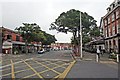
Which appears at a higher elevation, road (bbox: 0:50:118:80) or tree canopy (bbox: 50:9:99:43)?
tree canopy (bbox: 50:9:99:43)

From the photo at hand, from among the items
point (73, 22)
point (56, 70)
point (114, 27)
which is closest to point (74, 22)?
point (73, 22)

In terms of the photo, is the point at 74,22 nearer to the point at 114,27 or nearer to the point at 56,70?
the point at 114,27

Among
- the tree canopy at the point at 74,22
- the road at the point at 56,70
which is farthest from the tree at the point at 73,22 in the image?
the road at the point at 56,70

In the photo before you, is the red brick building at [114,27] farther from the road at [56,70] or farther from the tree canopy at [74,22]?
the road at [56,70]

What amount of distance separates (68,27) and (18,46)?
2959 centimetres

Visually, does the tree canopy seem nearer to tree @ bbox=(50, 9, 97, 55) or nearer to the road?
tree @ bbox=(50, 9, 97, 55)

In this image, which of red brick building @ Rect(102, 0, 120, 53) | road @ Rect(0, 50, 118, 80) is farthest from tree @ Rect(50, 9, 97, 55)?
road @ Rect(0, 50, 118, 80)

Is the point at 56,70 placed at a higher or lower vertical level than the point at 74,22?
lower

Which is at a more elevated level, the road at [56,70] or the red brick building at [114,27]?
the red brick building at [114,27]

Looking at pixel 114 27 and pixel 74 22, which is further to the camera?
pixel 114 27

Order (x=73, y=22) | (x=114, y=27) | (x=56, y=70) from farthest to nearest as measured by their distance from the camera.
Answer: (x=114, y=27), (x=73, y=22), (x=56, y=70)

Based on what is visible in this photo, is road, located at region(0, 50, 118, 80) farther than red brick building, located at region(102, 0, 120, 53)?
No

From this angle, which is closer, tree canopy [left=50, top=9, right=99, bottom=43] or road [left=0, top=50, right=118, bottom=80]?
road [left=0, top=50, right=118, bottom=80]

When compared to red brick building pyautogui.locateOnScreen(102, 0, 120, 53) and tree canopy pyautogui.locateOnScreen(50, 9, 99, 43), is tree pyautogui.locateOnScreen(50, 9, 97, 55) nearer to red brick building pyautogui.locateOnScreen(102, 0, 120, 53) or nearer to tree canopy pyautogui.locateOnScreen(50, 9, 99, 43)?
tree canopy pyautogui.locateOnScreen(50, 9, 99, 43)
